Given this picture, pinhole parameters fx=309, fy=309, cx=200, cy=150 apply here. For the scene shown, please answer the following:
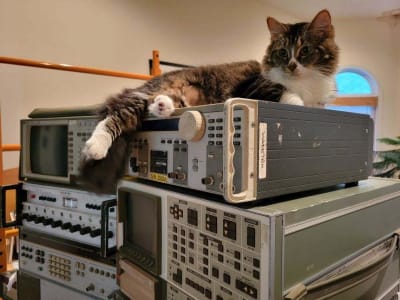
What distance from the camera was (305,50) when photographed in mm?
958

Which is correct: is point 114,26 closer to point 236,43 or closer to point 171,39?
point 171,39

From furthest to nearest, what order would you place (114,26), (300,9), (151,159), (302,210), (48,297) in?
(300,9)
(114,26)
(48,297)
(151,159)
(302,210)

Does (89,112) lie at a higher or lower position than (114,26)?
lower

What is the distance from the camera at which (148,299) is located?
723 millimetres

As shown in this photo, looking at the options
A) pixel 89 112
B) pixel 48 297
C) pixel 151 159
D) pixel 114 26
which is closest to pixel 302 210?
pixel 151 159

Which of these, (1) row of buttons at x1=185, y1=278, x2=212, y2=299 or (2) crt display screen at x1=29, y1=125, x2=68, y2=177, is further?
(2) crt display screen at x1=29, y1=125, x2=68, y2=177

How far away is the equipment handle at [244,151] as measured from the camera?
50 centimetres

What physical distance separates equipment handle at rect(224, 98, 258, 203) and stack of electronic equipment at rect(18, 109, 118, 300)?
18.0 inches

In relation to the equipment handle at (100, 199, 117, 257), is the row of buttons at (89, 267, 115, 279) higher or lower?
lower

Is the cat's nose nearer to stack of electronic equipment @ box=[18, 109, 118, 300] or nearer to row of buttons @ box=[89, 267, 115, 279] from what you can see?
stack of electronic equipment @ box=[18, 109, 118, 300]

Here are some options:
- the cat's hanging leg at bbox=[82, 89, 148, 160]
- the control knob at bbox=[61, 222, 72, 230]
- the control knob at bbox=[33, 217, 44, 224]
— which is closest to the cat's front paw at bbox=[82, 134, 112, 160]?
the cat's hanging leg at bbox=[82, 89, 148, 160]

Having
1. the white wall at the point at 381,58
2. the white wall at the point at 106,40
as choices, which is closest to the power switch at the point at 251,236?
the white wall at the point at 106,40

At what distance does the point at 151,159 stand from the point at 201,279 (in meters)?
0.28

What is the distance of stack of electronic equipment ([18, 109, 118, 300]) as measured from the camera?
2.98ft
